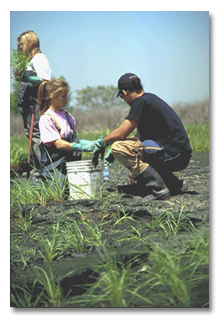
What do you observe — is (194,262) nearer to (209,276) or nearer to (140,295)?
(209,276)

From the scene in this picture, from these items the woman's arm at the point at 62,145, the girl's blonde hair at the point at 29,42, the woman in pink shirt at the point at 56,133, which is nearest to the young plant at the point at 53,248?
the woman in pink shirt at the point at 56,133

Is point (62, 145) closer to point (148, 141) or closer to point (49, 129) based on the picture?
point (49, 129)

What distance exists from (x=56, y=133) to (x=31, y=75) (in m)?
1.43

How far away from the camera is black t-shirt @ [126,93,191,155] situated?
10.5ft

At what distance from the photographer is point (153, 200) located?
3320mm

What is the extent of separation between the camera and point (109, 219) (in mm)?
3154

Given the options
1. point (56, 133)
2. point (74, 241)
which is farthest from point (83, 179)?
point (74, 241)

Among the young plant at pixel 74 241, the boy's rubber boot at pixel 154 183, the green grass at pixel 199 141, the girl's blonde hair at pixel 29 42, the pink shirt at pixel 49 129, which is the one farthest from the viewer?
the green grass at pixel 199 141

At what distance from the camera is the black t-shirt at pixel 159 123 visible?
126 inches

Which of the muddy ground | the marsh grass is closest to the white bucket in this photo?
the muddy ground

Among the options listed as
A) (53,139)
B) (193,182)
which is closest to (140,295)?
(53,139)

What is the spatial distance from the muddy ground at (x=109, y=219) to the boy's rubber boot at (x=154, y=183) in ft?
0.25

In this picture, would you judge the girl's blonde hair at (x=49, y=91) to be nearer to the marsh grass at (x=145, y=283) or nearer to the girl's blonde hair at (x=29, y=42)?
the girl's blonde hair at (x=29, y=42)

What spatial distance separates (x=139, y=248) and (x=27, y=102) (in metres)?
3.06
